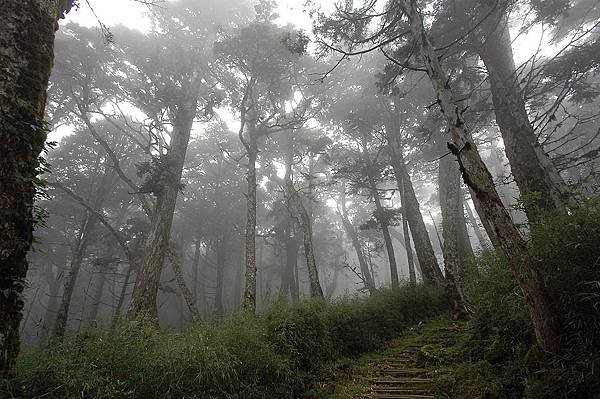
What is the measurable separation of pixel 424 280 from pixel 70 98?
18.4 meters

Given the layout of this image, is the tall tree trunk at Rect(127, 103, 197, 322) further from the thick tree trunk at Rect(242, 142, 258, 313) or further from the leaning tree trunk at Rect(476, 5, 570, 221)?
the leaning tree trunk at Rect(476, 5, 570, 221)

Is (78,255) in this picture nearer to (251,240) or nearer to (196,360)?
(251,240)

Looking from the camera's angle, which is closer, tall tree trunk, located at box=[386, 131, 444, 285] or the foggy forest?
the foggy forest

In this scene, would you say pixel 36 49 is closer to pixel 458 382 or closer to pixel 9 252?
pixel 9 252

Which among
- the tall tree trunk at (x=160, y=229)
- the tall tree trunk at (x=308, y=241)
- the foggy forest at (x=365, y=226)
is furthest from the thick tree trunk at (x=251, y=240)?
the tall tree trunk at (x=160, y=229)

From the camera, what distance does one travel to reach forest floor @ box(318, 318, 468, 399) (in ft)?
13.2

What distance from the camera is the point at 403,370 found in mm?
4926

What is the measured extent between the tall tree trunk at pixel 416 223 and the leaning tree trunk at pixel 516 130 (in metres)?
4.09

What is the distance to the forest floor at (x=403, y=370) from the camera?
13.2 ft

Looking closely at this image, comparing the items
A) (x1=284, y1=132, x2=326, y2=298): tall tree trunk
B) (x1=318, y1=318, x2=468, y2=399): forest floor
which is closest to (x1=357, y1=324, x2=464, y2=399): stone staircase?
(x1=318, y1=318, x2=468, y2=399): forest floor

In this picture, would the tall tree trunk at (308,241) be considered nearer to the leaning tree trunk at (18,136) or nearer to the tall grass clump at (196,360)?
the tall grass clump at (196,360)

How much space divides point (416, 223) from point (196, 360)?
10.4 meters

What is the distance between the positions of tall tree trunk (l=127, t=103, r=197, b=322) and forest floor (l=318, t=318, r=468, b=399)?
5.15 metres

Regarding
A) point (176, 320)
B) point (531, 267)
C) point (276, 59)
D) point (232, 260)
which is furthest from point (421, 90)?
point (176, 320)
